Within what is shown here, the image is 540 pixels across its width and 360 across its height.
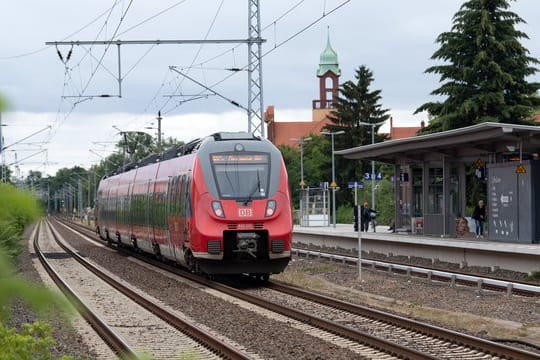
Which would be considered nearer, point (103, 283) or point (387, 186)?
point (103, 283)

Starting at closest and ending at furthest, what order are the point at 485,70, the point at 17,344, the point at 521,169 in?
1. the point at 17,344
2. the point at 521,169
3. the point at 485,70

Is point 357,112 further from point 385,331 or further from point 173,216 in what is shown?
point 385,331

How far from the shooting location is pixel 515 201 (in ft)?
83.7

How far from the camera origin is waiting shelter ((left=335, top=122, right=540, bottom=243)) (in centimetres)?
2498

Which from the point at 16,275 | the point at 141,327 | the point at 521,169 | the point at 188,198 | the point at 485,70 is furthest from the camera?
the point at 485,70

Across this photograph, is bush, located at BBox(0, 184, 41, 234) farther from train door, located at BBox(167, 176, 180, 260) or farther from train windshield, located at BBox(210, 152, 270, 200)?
train door, located at BBox(167, 176, 180, 260)

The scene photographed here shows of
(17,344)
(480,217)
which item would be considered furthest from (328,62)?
(17,344)

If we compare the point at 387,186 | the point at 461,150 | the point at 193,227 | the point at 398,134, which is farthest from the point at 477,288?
the point at 398,134

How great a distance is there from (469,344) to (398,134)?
110602mm

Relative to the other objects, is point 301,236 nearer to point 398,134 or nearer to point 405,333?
point 405,333

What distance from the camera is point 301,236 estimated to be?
3912 cm

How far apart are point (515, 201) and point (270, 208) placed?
10091 mm

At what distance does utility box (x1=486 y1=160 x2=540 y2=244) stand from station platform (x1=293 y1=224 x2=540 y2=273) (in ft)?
1.29

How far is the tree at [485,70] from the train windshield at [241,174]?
31060mm
